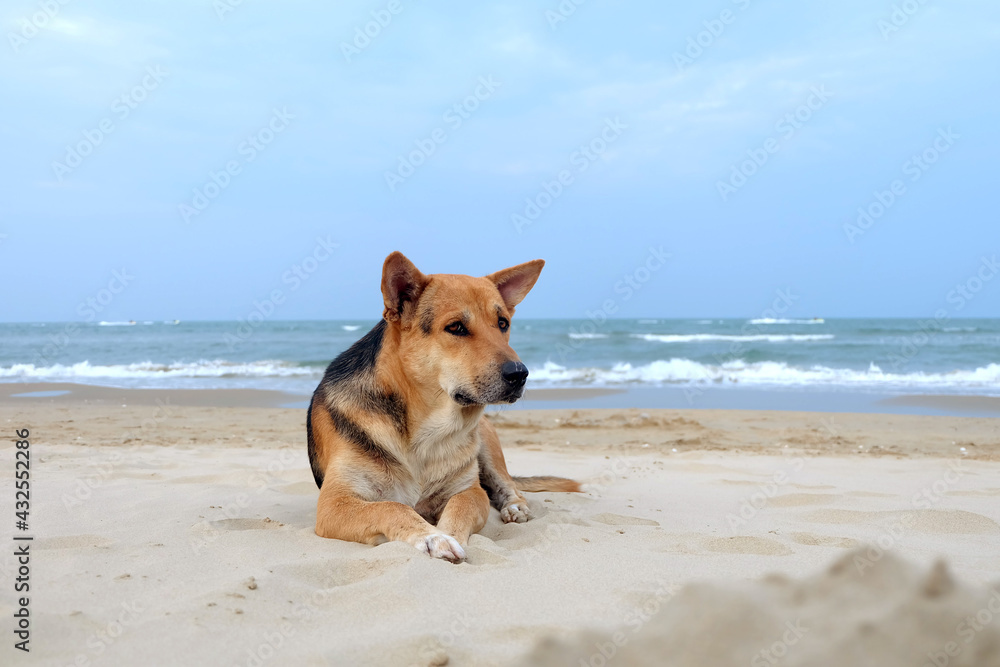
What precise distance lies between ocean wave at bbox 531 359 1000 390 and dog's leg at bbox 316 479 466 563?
16.6 m

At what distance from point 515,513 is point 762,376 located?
A: 18.3 meters

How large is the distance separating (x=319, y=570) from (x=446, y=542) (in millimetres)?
659

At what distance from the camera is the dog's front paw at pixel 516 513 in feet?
16.0

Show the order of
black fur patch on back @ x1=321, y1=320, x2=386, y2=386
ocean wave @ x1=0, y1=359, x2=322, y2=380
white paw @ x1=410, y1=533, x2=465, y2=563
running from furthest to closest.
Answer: ocean wave @ x1=0, y1=359, x2=322, y2=380 < black fur patch on back @ x1=321, y1=320, x2=386, y2=386 < white paw @ x1=410, y1=533, x2=465, y2=563

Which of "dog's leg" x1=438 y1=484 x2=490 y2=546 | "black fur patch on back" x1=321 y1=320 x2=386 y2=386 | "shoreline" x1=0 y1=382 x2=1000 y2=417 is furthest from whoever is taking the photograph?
"shoreline" x1=0 y1=382 x2=1000 y2=417

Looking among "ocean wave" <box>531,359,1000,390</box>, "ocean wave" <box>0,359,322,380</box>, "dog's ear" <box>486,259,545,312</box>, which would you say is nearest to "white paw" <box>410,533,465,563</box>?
"dog's ear" <box>486,259,545,312</box>

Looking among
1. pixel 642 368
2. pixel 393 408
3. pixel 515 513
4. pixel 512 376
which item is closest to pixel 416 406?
pixel 393 408

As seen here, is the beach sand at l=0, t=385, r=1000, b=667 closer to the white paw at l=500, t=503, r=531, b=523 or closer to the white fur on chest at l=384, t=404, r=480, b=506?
the white paw at l=500, t=503, r=531, b=523

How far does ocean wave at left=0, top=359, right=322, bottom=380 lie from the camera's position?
23578mm

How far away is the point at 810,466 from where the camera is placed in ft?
24.6

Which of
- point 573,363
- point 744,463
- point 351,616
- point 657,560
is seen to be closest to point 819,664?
point 351,616

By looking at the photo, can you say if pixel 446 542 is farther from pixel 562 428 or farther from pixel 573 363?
pixel 573 363

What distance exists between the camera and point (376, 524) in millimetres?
3805

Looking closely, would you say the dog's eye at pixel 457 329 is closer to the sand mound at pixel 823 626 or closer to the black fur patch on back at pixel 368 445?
the black fur patch on back at pixel 368 445
